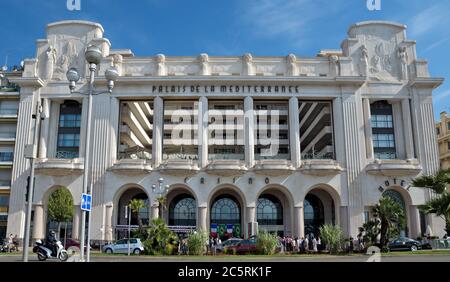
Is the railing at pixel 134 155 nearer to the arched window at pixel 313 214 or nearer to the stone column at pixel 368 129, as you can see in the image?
the arched window at pixel 313 214

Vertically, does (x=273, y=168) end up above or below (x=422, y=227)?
above

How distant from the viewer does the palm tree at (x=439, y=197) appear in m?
23.2

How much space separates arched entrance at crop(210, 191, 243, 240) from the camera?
46.0m

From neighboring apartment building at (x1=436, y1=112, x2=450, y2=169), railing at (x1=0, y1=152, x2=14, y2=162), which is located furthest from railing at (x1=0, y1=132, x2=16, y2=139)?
neighboring apartment building at (x1=436, y1=112, x2=450, y2=169)

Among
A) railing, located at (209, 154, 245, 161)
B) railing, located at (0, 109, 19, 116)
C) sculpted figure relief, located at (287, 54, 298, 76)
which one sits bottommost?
railing, located at (209, 154, 245, 161)

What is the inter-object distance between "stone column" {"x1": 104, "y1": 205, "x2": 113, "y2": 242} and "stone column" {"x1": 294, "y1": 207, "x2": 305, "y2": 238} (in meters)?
20.3

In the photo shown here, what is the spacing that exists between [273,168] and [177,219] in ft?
44.0

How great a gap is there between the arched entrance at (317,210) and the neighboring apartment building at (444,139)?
2610 cm

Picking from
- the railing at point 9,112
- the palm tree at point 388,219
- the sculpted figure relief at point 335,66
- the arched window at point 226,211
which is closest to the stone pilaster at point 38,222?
the railing at point 9,112

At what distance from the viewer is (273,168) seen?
42.9 metres

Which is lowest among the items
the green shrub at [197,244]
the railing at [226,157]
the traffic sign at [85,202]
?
the green shrub at [197,244]

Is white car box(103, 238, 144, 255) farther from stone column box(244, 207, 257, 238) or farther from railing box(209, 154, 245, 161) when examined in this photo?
railing box(209, 154, 245, 161)

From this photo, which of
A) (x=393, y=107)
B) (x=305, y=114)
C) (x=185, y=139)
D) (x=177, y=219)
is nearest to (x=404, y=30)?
(x=393, y=107)

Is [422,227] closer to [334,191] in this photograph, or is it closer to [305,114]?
[334,191]
